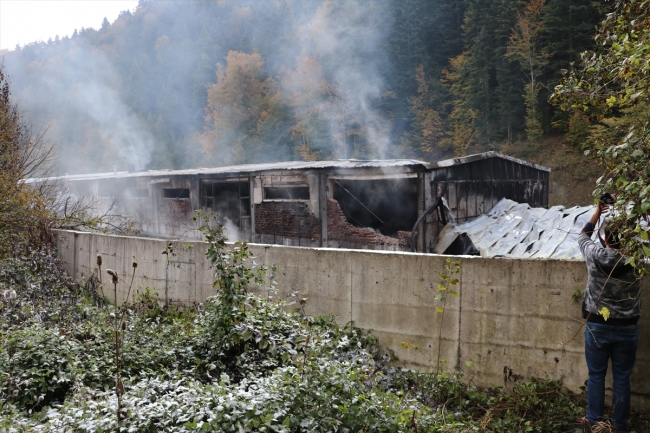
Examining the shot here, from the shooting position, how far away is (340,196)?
56.3 feet

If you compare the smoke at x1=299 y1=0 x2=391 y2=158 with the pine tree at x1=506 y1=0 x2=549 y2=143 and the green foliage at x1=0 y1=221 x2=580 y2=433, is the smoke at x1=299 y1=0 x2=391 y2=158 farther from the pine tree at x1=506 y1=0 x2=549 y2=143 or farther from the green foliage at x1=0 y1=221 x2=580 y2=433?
the green foliage at x1=0 y1=221 x2=580 y2=433

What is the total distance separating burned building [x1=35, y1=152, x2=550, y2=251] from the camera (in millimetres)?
14891

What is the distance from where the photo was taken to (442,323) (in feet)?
22.2

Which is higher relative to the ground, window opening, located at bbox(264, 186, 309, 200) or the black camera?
window opening, located at bbox(264, 186, 309, 200)

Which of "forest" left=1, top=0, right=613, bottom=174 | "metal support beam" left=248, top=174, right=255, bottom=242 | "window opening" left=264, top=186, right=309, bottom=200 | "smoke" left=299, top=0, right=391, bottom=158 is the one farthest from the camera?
"smoke" left=299, top=0, right=391, bottom=158

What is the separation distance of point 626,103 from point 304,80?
4364cm

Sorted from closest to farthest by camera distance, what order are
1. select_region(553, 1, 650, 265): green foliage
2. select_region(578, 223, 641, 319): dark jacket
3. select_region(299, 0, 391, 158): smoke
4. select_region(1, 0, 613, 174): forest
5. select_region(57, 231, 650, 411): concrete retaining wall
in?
select_region(553, 1, 650, 265): green foliage, select_region(578, 223, 641, 319): dark jacket, select_region(57, 231, 650, 411): concrete retaining wall, select_region(1, 0, 613, 174): forest, select_region(299, 0, 391, 158): smoke

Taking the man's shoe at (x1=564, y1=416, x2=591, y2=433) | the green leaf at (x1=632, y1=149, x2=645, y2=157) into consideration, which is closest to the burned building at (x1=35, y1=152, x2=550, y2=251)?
the man's shoe at (x1=564, y1=416, x2=591, y2=433)

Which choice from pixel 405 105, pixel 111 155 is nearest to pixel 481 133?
pixel 405 105

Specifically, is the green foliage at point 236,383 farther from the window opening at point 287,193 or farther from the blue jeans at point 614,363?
the window opening at point 287,193

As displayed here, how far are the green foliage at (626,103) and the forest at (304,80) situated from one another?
16.5 meters

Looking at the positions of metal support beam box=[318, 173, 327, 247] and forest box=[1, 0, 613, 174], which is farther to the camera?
forest box=[1, 0, 613, 174]

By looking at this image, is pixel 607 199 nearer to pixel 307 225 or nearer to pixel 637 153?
pixel 637 153

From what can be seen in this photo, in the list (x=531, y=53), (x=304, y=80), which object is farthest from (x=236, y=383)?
(x=304, y=80)
